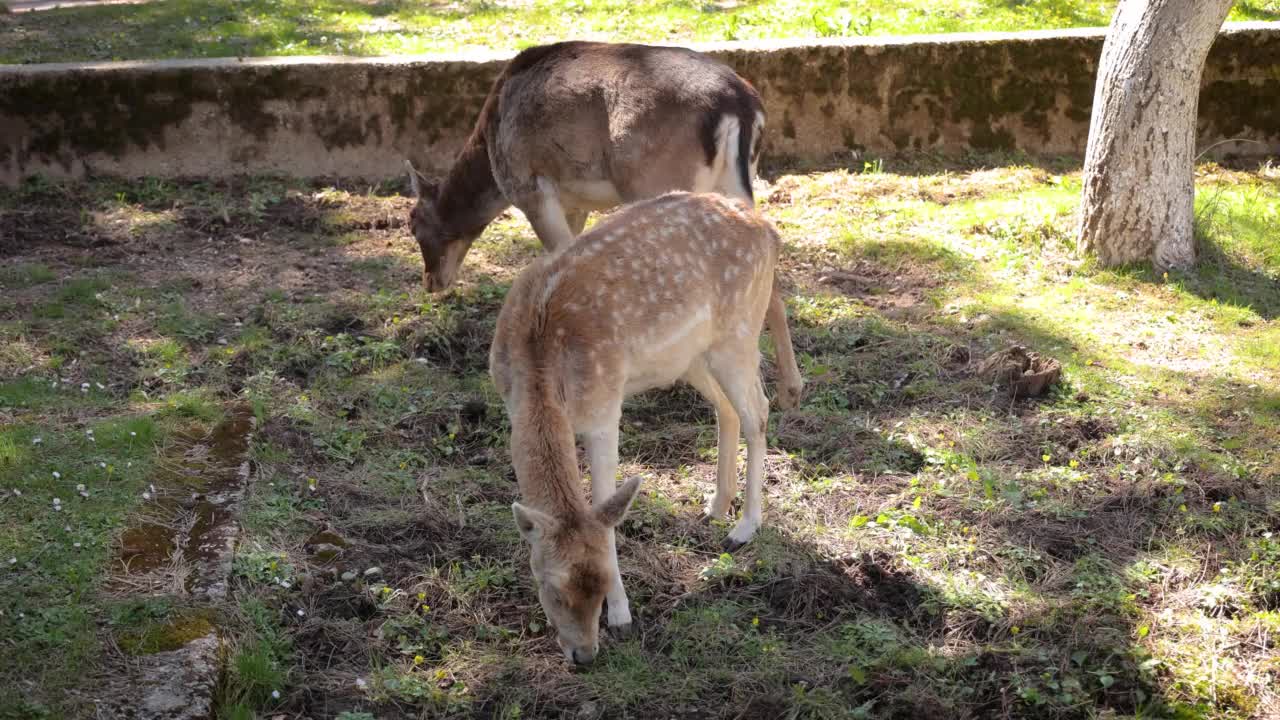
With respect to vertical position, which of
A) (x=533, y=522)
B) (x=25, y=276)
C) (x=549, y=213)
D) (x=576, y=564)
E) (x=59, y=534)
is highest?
(x=549, y=213)

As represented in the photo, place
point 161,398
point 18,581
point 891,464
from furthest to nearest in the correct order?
point 161,398 → point 891,464 → point 18,581

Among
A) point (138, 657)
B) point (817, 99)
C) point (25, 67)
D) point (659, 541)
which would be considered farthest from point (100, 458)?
point (817, 99)

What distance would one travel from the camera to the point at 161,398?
22.2ft

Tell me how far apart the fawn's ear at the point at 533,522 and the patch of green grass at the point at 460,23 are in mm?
7706

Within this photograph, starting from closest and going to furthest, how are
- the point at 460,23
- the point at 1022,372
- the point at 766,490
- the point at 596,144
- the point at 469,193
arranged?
the point at 766,490
the point at 1022,372
the point at 596,144
the point at 469,193
the point at 460,23

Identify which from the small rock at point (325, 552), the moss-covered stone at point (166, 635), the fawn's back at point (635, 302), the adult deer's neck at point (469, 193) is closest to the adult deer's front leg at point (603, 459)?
the fawn's back at point (635, 302)

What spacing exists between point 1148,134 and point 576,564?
214 inches

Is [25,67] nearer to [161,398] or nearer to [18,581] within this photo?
[161,398]

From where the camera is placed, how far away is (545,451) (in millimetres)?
4805

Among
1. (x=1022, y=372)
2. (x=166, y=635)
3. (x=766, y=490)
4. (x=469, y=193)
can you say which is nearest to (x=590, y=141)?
(x=469, y=193)

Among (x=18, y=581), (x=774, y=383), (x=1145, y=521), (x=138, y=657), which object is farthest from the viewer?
(x=774, y=383)

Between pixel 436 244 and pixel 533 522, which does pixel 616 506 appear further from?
pixel 436 244

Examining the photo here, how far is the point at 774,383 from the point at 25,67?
22.1ft

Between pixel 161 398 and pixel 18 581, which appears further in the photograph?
pixel 161 398
